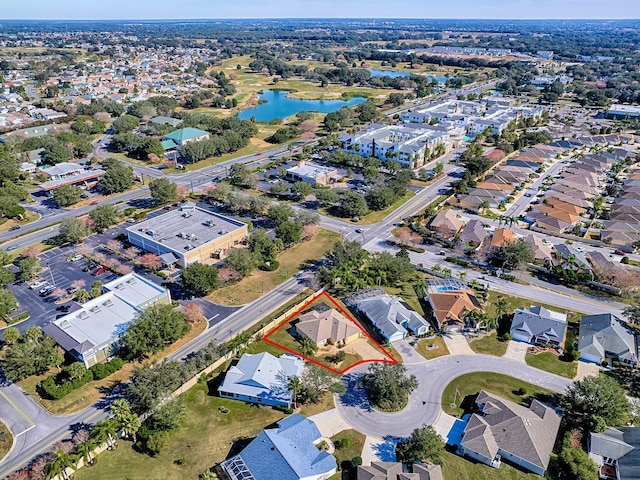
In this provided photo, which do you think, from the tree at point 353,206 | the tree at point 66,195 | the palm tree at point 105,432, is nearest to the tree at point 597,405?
the palm tree at point 105,432

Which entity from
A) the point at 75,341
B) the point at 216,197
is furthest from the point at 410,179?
the point at 75,341


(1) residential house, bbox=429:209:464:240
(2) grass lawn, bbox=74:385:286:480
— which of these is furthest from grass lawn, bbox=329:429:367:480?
(1) residential house, bbox=429:209:464:240

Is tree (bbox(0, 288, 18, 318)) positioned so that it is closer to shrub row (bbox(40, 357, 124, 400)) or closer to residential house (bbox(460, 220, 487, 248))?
shrub row (bbox(40, 357, 124, 400))

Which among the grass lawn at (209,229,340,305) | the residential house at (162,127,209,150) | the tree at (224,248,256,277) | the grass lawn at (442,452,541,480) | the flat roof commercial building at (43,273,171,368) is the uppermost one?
the residential house at (162,127,209,150)

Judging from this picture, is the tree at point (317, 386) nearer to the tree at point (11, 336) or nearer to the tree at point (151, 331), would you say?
the tree at point (151, 331)

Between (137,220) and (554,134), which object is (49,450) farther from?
(554,134)
